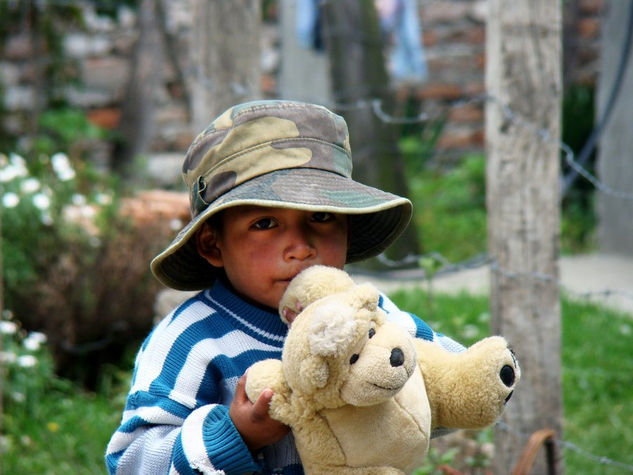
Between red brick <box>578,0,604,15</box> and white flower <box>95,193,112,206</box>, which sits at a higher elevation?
red brick <box>578,0,604,15</box>

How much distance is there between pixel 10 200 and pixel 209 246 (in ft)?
8.96

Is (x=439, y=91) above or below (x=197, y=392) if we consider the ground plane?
below

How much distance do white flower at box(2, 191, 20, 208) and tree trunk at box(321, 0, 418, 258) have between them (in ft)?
7.20

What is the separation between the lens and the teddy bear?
1444 millimetres

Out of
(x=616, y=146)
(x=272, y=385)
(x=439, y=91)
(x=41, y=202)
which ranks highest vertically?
(x=272, y=385)

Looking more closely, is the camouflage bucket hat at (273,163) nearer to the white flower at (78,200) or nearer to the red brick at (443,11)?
the white flower at (78,200)

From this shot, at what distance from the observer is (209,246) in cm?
193

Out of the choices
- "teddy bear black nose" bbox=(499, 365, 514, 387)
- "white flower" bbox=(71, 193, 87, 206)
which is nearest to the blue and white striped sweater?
"teddy bear black nose" bbox=(499, 365, 514, 387)

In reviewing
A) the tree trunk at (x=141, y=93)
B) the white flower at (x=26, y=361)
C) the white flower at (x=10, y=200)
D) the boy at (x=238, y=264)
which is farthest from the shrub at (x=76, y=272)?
the tree trunk at (x=141, y=93)

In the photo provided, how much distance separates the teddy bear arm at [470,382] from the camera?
1668mm

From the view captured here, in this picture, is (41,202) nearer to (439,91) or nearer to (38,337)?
(38,337)

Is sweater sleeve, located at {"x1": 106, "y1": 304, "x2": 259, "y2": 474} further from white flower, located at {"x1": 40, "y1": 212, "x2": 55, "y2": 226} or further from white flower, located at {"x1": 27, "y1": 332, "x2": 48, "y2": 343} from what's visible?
white flower, located at {"x1": 40, "y1": 212, "x2": 55, "y2": 226}

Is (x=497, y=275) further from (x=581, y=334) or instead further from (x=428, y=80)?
(x=428, y=80)

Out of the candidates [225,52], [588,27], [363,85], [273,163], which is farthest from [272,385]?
[588,27]
